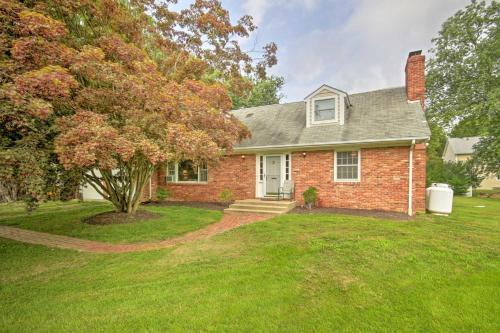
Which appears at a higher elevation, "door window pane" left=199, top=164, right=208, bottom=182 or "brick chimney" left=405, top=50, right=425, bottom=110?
"brick chimney" left=405, top=50, right=425, bottom=110

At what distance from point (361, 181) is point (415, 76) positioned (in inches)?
192

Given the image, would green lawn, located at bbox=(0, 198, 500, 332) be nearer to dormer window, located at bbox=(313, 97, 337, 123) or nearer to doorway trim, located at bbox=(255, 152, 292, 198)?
doorway trim, located at bbox=(255, 152, 292, 198)

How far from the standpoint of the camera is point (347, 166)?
380 inches

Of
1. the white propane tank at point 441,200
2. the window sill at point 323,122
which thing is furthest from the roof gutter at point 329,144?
the white propane tank at point 441,200

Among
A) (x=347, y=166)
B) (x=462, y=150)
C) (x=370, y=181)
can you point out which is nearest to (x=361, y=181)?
(x=370, y=181)

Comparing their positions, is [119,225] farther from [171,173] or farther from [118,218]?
[171,173]

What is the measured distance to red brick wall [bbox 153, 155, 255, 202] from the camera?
11.5m

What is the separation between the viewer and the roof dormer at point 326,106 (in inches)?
412

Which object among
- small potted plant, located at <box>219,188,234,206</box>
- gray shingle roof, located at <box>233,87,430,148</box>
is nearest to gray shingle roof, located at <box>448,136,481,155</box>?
gray shingle roof, located at <box>233,87,430,148</box>

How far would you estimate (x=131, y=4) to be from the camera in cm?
862

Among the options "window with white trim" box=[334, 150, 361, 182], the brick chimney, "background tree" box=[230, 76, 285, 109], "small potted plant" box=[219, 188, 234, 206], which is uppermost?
"background tree" box=[230, 76, 285, 109]

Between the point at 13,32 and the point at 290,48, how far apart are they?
1500 cm

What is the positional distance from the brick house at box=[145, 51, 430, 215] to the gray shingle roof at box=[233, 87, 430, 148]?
28mm

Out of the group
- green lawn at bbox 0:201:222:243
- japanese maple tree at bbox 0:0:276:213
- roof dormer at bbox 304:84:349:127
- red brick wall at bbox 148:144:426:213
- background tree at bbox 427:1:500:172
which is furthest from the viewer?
background tree at bbox 427:1:500:172
